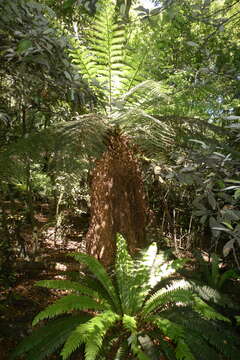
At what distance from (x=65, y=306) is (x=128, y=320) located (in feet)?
1.61

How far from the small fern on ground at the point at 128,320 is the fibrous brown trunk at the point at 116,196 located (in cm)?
14

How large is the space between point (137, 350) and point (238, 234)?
138 centimetres

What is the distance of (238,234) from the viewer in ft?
3.20

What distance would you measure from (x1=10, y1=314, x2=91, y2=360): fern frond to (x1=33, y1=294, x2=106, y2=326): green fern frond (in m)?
0.13

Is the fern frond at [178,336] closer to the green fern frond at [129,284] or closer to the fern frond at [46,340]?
the green fern frond at [129,284]

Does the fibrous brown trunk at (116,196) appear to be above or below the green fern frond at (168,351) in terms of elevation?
above

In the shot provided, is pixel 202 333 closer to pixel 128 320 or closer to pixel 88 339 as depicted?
pixel 128 320

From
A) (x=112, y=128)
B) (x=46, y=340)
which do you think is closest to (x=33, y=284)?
(x=46, y=340)

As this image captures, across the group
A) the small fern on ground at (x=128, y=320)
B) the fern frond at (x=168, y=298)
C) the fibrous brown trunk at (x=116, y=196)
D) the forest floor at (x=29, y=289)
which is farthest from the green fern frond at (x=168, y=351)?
the forest floor at (x=29, y=289)

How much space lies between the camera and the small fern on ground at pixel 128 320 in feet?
6.41

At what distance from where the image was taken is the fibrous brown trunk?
2.09 meters

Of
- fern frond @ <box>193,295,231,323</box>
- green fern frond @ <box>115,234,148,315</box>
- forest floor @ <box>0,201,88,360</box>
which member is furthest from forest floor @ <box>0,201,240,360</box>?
fern frond @ <box>193,295,231,323</box>

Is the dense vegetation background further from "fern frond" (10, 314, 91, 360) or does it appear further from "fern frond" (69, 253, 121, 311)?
"fern frond" (10, 314, 91, 360)

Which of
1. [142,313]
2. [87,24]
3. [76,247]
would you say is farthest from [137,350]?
[87,24]
